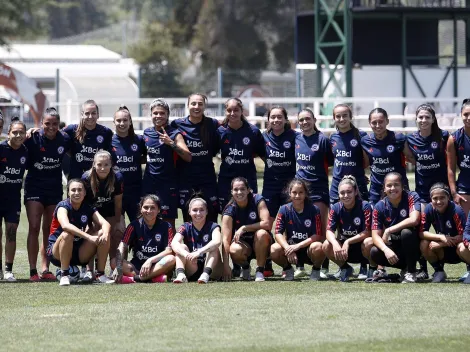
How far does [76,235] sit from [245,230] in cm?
174

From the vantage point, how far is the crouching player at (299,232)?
1133 cm

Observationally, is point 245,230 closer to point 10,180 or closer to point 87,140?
point 87,140

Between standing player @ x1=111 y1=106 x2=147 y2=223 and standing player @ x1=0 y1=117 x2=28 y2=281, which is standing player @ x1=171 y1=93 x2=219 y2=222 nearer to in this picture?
standing player @ x1=111 y1=106 x2=147 y2=223

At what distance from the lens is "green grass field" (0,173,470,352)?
7.72m

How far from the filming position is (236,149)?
39.1ft

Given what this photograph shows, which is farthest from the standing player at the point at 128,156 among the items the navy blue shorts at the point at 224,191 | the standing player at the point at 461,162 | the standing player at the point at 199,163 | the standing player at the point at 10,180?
the standing player at the point at 461,162

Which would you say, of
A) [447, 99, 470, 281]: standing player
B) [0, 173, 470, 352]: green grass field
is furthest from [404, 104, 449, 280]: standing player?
[0, 173, 470, 352]: green grass field

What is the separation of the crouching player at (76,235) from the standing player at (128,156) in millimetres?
582

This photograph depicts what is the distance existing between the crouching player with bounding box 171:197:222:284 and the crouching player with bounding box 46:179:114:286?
0.75 meters

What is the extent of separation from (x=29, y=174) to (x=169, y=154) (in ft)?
5.01

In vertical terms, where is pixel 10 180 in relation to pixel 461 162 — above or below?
below

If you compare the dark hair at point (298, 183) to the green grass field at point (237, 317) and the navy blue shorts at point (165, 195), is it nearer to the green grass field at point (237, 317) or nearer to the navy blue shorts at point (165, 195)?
the green grass field at point (237, 317)

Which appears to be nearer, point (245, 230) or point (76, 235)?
point (76, 235)

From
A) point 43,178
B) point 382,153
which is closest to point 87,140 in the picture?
point 43,178
